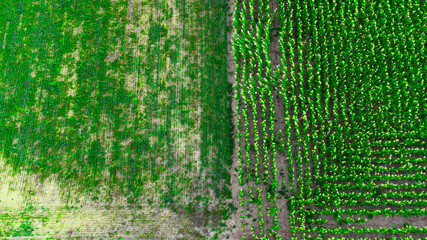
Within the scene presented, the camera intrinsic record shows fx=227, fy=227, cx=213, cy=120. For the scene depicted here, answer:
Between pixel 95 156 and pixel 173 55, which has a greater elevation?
pixel 173 55

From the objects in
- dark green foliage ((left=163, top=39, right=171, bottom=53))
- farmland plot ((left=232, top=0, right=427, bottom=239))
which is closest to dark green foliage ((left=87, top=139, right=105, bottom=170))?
dark green foliage ((left=163, top=39, right=171, bottom=53))

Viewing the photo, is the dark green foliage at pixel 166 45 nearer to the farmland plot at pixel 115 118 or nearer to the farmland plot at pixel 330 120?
the farmland plot at pixel 115 118

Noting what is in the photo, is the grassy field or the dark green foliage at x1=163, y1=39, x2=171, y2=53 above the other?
the dark green foliage at x1=163, y1=39, x2=171, y2=53

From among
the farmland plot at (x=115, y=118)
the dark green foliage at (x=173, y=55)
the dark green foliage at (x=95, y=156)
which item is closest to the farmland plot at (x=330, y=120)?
the farmland plot at (x=115, y=118)

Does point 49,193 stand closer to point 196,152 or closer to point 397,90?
point 196,152

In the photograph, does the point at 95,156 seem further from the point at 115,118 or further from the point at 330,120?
the point at 330,120

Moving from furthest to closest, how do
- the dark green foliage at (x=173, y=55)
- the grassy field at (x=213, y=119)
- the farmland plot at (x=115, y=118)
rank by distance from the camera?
the dark green foliage at (x=173, y=55) → the farmland plot at (x=115, y=118) → the grassy field at (x=213, y=119)

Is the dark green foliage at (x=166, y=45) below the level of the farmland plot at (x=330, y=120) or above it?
above

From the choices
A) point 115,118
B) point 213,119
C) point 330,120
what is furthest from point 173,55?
point 330,120

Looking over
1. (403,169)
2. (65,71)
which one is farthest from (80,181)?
(403,169)

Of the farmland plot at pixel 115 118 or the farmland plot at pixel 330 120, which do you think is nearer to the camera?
the farmland plot at pixel 330 120

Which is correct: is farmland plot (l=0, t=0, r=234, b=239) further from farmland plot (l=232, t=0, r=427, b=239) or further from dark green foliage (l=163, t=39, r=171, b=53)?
farmland plot (l=232, t=0, r=427, b=239)
